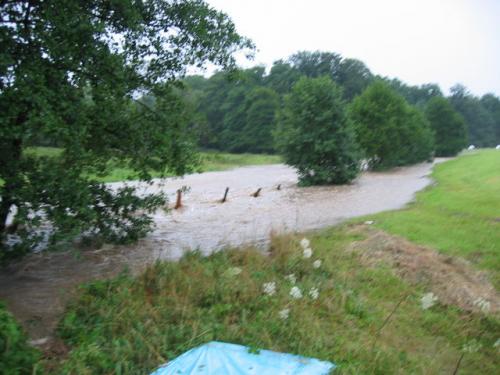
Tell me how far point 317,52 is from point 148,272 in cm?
11066

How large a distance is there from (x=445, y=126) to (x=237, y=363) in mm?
84128

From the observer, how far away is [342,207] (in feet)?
Result: 69.7

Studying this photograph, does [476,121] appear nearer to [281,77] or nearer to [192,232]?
[281,77]

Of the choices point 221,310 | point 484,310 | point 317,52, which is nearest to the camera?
point 221,310

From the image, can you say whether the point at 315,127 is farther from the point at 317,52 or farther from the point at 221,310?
the point at 317,52

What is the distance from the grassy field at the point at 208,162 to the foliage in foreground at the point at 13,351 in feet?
14.0

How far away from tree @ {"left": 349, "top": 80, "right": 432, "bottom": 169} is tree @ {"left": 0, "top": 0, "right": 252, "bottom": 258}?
121 ft

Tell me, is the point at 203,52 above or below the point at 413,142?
above

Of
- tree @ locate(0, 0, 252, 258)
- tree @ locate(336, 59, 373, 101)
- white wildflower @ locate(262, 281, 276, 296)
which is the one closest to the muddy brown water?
tree @ locate(0, 0, 252, 258)

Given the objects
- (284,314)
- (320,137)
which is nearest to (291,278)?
(284,314)

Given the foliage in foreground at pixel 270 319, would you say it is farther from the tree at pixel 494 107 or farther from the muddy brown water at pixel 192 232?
the tree at pixel 494 107

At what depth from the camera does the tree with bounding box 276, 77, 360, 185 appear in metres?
32.7

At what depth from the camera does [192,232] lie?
14.6 m

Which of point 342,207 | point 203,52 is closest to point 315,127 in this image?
point 342,207
